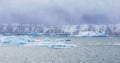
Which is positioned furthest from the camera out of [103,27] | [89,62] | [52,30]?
[103,27]

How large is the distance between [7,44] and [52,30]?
103 metres

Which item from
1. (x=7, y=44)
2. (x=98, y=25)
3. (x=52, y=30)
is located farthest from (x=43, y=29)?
(x=7, y=44)

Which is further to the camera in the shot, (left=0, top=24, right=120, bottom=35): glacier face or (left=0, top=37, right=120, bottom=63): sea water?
(left=0, top=24, right=120, bottom=35): glacier face

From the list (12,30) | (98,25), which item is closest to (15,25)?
(12,30)

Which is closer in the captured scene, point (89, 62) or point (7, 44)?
point (89, 62)

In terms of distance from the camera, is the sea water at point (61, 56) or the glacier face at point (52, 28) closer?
the sea water at point (61, 56)

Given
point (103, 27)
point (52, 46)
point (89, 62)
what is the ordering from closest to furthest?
point (89, 62), point (52, 46), point (103, 27)

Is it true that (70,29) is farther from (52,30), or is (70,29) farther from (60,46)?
(60,46)

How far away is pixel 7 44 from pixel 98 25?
414 feet

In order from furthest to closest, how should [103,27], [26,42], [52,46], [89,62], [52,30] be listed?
[103,27] < [52,30] < [26,42] < [52,46] < [89,62]

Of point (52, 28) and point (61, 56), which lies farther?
point (52, 28)

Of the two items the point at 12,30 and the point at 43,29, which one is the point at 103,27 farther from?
the point at 12,30

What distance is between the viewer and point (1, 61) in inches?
1411

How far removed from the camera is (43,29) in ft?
563
